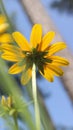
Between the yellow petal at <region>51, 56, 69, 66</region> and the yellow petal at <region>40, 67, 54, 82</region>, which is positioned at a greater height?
the yellow petal at <region>51, 56, 69, 66</region>

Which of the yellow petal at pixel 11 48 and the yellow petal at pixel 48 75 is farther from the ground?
the yellow petal at pixel 11 48

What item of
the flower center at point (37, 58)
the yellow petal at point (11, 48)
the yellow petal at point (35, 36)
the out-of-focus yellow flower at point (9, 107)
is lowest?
the out-of-focus yellow flower at point (9, 107)

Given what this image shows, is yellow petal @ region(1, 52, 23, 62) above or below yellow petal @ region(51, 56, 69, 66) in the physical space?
above

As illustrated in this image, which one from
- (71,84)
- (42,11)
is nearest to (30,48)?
(71,84)

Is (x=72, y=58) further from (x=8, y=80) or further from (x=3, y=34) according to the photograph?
(x=8, y=80)

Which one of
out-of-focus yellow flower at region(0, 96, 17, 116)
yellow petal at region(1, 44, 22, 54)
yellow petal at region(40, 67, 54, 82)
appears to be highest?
yellow petal at region(1, 44, 22, 54)

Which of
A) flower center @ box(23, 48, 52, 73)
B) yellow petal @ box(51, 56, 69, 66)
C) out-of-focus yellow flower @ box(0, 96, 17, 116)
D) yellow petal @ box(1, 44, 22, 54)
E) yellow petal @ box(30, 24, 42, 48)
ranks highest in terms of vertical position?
yellow petal @ box(30, 24, 42, 48)

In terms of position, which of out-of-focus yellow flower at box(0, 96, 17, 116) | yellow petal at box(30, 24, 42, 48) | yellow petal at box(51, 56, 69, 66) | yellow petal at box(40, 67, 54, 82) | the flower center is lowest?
out-of-focus yellow flower at box(0, 96, 17, 116)

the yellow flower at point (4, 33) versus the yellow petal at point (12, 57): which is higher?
the yellow flower at point (4, 33)
